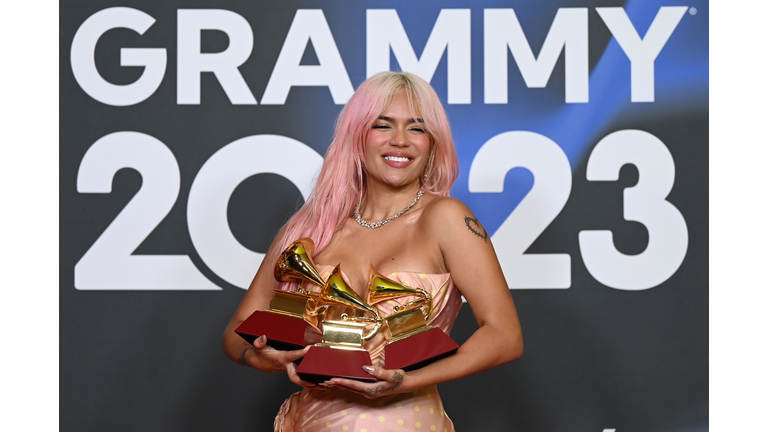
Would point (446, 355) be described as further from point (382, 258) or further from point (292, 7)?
point (292, 7)

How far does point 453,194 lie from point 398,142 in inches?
51.2

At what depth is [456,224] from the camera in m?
1.85

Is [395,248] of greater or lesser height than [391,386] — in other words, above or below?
above

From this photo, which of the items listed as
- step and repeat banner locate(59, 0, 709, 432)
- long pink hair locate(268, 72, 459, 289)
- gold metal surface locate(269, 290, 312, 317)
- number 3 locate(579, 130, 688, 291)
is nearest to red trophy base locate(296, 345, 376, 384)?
gold metal surface locate(269, 290, 312, 317)

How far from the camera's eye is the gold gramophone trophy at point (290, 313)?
1688mm

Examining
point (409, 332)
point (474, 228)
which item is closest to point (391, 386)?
point (409, 332)

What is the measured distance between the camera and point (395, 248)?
191 centimetres

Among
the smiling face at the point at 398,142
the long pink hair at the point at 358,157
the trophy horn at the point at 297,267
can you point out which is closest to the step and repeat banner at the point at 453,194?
the long pink hair at the point at 358,157

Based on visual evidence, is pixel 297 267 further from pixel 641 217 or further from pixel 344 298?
pixel 641 217

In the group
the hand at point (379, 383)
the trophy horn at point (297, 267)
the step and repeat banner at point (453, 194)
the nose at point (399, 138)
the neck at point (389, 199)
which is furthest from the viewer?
the step and repeat banner at point (453, 194)

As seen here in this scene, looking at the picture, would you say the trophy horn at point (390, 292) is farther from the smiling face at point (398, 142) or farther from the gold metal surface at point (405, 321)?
the smiling face at point (398, 142)

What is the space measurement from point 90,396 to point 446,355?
2317 mm

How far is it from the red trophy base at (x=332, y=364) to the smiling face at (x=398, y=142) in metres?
0.57

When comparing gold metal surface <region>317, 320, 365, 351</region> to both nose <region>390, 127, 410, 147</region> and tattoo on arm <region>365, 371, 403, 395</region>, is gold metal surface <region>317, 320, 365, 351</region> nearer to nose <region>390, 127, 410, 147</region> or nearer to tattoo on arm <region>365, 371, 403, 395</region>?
tattoo on arm <region>365, 371, 403, 395</region>
